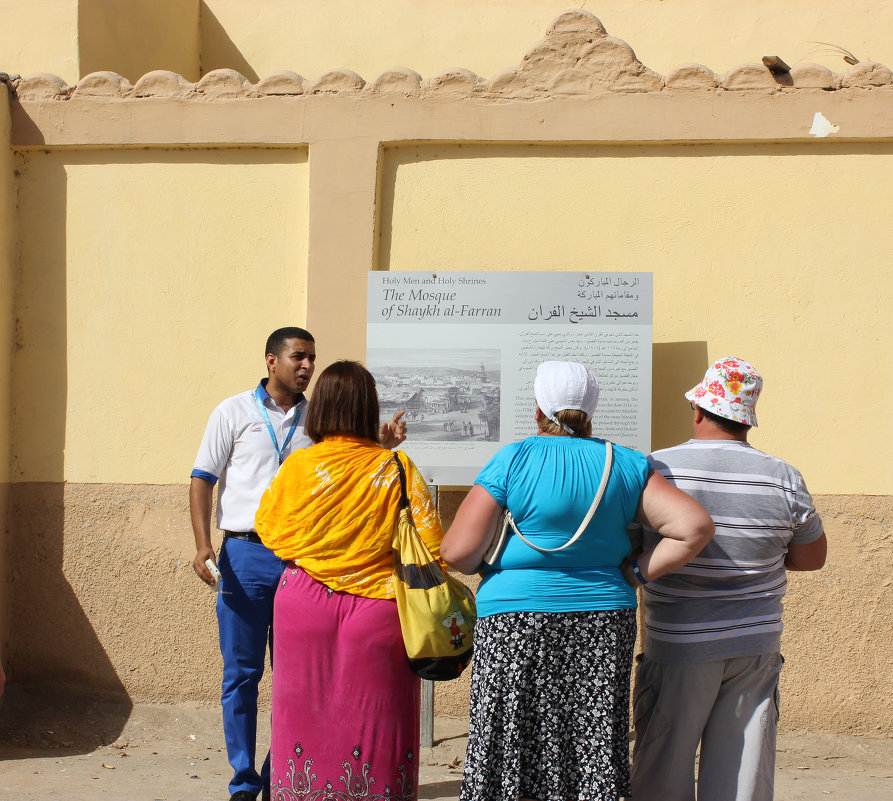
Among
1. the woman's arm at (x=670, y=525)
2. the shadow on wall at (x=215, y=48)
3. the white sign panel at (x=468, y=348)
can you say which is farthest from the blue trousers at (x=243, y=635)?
the shadow on wall at (x=215, y=48)

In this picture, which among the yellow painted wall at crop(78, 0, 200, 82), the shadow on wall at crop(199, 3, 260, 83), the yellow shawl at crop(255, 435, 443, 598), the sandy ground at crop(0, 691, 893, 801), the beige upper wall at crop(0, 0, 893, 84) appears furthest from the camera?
the shadow on wall at crop(199, 3, 260, 83)

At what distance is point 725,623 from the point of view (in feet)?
9.48

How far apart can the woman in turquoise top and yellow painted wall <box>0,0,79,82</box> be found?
4125 mm

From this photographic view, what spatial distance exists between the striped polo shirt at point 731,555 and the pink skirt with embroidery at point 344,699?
0.85 metres

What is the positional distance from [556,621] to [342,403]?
970 millimetres

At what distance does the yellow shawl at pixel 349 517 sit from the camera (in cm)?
303

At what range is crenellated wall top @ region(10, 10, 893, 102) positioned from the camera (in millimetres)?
4801

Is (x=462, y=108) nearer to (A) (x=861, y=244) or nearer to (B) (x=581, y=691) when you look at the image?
(A) (x=861, y=244)

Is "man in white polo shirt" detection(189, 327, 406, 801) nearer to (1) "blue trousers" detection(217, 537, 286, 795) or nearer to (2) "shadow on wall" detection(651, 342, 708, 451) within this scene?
(1) "blue trousers" detection(217, 537, 286, 795)

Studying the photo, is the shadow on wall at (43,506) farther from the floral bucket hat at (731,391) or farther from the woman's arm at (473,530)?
the floral bucket hat at (731,391)

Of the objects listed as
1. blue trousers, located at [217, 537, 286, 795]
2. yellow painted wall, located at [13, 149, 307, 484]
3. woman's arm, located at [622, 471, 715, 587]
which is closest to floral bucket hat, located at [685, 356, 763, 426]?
woman's arm, located at [622, 471, 715, 587]

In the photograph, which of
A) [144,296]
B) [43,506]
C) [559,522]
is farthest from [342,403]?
[43,506]

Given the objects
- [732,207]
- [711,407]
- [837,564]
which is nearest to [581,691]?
[711,407]

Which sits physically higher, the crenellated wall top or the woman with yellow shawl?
the crenellated wall top
